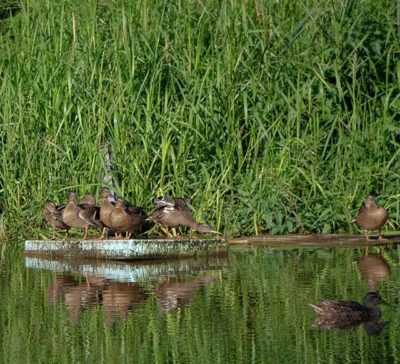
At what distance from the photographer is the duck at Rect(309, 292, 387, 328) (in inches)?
394

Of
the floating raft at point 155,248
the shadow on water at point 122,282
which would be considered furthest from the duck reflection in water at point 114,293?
the floating raft at point 155,248

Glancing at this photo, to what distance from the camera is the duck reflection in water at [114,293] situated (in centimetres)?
1099

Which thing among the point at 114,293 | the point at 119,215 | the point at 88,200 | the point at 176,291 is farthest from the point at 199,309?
the point at 88,200

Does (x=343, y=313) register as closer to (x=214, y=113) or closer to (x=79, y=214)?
(x=79, y=214)

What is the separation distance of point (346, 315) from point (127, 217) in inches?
161

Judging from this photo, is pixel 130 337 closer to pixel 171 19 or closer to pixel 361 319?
pixel 361 319

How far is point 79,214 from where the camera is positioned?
14039mm

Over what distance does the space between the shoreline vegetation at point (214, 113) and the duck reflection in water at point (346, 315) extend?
4.49 m

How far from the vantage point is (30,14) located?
656 inches

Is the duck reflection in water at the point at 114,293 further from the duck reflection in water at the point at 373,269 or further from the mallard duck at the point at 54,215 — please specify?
the mallard duck at the point at 54,215

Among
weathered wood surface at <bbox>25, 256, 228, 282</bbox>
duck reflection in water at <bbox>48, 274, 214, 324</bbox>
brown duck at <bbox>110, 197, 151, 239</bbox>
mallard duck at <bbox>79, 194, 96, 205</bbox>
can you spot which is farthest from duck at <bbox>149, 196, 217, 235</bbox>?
duck reflection in water at <bbox>48, 274, 214, 324</bbox>

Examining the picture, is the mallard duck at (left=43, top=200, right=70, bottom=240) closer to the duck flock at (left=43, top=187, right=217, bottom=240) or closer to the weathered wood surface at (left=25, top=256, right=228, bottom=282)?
the duck flock at (left=43, top=187, right=217, bottom=240)

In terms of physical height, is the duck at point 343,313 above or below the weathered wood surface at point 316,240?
below

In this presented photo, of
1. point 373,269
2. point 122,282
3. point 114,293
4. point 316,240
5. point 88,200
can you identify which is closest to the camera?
point 114,293
